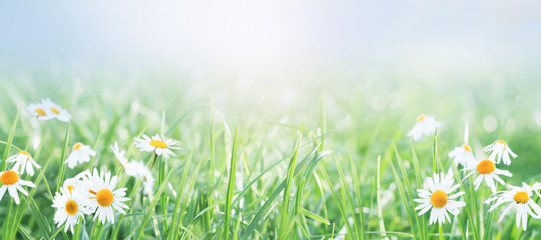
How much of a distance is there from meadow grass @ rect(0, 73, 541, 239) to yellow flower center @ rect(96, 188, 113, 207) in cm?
7

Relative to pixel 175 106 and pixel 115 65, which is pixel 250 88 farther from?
pixel 115 65

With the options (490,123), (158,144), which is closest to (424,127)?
(158,144)

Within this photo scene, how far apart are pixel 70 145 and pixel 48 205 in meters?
0.38

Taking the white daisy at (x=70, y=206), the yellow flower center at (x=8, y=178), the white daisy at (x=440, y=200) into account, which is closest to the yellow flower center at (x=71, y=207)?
the white daisy at (x=70, y=206)

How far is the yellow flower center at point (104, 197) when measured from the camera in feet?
2.83

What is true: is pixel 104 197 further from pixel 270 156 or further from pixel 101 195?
pixel 270 156

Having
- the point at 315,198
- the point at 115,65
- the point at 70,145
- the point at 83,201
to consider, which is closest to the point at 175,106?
the point at 70,145

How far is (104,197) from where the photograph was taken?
2.84 feet

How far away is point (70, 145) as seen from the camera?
184 centimetres

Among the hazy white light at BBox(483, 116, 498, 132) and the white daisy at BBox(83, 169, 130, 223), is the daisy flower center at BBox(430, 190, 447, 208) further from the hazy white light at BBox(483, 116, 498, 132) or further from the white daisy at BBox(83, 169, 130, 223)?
the hazy white light at BBox(483, 116, 498, 132)

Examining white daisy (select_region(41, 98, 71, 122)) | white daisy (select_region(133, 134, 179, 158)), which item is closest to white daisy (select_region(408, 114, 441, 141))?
white daisy (select_region(133, 134, 179, 158))

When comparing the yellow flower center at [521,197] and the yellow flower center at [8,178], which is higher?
the yellow flower center at [8,178]

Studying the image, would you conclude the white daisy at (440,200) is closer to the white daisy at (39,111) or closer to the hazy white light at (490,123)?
the white daisy at (39,111)

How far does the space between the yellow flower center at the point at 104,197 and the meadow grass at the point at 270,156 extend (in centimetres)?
7
